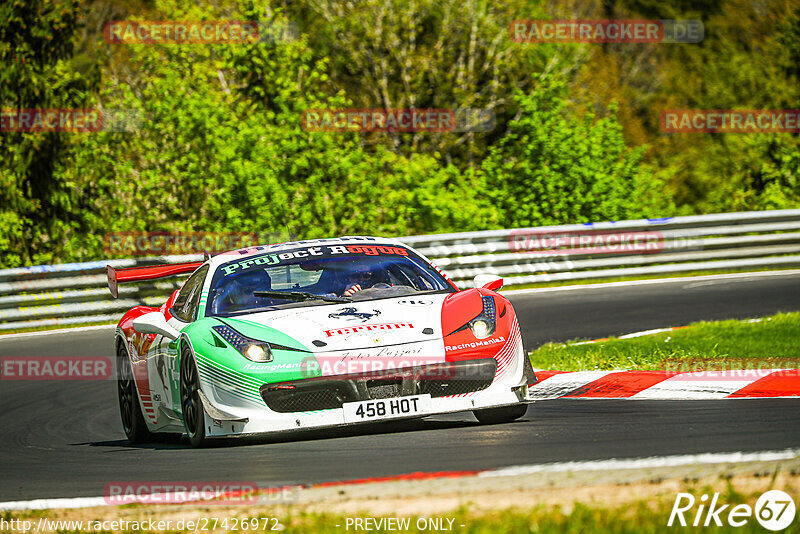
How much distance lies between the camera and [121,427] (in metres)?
9.12

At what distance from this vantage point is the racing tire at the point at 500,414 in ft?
23.2

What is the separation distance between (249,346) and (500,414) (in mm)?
1540

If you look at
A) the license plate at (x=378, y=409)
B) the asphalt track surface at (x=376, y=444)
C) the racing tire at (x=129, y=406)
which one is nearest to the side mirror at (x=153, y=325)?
the racing tire at (x=129, y=406)

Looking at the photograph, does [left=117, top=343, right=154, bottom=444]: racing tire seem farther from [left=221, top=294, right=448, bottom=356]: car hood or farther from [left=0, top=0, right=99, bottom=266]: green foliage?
[left=0, top=0, right=99, bottom=266]: green foliage

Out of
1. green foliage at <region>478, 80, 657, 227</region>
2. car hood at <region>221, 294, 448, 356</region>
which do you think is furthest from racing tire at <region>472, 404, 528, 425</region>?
green foliage at <region>478, 80, 657, 227</region>

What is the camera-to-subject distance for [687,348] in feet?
33.5

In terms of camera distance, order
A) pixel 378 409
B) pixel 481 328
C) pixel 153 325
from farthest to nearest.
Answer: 1. pixel 153 325
2. pixel 481 328
3. pixel 378 409

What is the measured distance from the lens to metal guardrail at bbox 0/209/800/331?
16.6 meters

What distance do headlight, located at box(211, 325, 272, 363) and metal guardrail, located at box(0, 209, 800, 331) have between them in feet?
32.4

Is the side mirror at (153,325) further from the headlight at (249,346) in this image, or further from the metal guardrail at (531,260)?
the metal guardrail at (531,260)

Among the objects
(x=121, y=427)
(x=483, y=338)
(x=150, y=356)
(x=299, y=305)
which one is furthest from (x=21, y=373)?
(x=483, y=338)

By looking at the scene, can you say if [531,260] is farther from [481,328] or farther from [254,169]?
[481,328]

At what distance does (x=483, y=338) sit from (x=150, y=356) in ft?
7.74

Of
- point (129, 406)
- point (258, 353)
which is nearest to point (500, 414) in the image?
point (258, 353)
